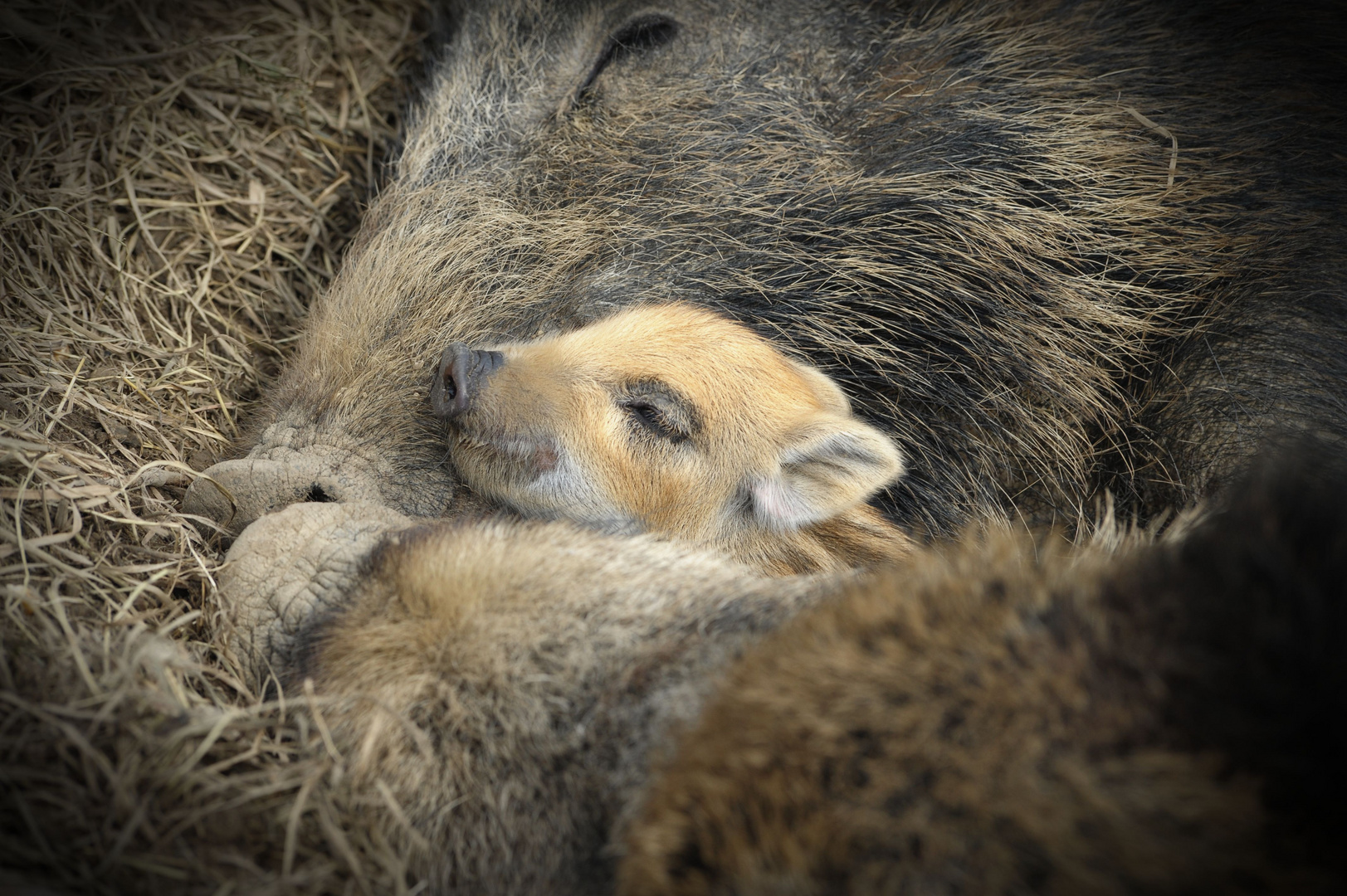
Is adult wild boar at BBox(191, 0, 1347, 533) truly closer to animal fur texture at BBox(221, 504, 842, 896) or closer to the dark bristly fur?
animal fur texture at BBox(221, 504, 842, 896)

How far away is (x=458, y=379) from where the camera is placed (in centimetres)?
242

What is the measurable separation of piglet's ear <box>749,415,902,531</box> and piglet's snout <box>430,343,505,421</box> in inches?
32.0

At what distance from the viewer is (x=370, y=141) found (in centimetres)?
345

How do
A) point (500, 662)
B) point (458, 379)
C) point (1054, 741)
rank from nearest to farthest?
point (1054, 741)
point (500, 662)
point (458, 379)

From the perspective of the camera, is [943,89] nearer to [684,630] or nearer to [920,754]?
[684,630]

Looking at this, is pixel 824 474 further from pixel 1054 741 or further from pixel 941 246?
pixel 1054 741

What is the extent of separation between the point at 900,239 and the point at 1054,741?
5.77 ft

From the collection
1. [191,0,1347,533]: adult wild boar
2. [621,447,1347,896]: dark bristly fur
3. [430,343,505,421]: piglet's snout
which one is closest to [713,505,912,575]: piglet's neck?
[191,0,1347,533]: adult wild boar

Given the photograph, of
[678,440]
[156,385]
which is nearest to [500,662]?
[678,440]

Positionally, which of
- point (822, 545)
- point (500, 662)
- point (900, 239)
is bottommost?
point (500, 662)

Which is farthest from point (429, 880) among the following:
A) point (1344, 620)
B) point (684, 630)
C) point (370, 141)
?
point (370, 141)

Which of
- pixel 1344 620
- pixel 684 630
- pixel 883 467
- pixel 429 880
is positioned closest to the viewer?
pixel 1344 620

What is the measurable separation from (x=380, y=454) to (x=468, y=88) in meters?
1.36

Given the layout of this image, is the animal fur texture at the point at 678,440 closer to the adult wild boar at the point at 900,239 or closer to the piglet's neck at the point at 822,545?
the piglet's neck at the point at 822,545
